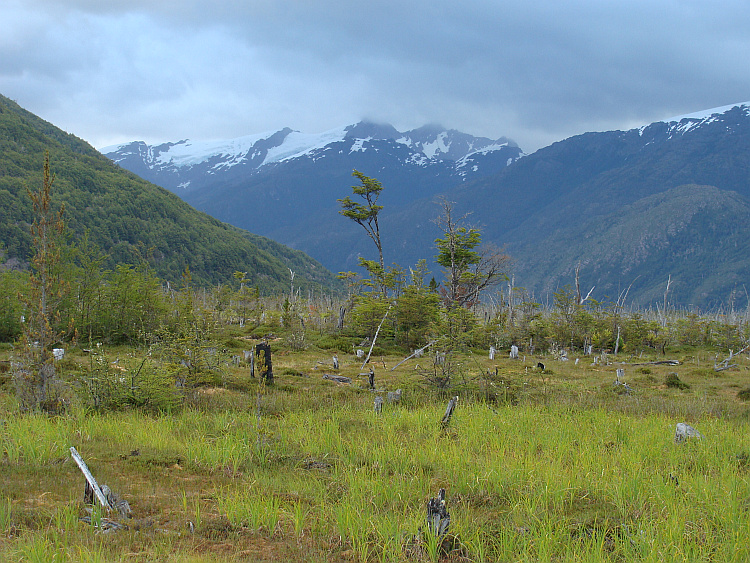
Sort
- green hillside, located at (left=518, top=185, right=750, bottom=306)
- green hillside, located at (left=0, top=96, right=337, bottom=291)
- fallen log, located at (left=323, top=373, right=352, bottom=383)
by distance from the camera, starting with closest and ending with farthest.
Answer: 1. fallen log, located at (left=323, top=373, right=352, bottom=383)
2. green hillside, located at (left=0, top=96, right=337, bottom=291)
3. green hillside, located at (left=518, top=185, right=750, bottom=306)

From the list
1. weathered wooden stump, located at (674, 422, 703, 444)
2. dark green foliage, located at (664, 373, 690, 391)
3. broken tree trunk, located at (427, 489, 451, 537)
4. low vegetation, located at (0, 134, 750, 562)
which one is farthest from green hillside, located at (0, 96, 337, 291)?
broken tree trunk, located at (427, 489, 451, 537)

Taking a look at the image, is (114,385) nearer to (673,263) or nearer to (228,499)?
(228,499)

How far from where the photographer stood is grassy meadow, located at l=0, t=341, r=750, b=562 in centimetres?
436

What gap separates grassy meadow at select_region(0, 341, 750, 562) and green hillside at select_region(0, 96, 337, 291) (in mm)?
77780

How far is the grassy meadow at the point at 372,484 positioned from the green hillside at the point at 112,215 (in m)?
77.8

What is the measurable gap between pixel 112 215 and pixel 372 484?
355 ft

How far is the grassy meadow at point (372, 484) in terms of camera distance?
14.3ft

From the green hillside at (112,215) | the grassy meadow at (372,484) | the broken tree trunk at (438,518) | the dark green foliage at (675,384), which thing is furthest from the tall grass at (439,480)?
the green hillside at (112,215)

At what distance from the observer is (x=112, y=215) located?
100062mm

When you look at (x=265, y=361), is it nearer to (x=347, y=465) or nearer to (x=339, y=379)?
(x=339, y=379)

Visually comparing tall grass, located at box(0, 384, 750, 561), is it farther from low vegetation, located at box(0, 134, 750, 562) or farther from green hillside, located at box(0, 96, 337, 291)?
green hillside, located at box(0, 96, 337, 291)

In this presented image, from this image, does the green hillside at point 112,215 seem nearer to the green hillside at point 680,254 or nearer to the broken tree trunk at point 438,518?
the broken tree trunk at point 438,518

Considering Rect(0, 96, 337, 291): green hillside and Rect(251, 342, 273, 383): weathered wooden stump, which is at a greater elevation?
Rect(0, 96, 337, 291): green hillside

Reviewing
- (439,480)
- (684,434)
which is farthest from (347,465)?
(684,434)
